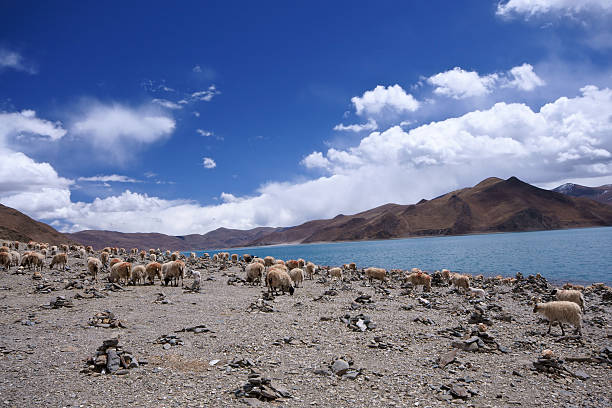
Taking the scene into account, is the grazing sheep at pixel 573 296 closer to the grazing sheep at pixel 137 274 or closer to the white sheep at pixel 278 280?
the white sheep at pixel 278 280

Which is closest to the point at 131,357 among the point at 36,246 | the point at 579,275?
the point at 579,275

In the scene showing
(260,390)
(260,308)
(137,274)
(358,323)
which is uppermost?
(137,274)

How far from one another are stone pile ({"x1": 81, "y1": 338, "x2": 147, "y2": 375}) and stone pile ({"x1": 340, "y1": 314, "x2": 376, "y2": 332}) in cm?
751

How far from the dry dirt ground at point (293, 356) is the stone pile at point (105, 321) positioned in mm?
237

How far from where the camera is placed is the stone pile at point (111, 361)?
315 inches

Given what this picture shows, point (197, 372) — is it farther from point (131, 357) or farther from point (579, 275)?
point (579, 275)

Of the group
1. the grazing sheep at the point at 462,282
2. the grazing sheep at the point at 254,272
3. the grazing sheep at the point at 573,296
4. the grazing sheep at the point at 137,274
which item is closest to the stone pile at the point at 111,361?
the grazing sheep at the point at 137,274

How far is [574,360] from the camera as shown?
10.1m

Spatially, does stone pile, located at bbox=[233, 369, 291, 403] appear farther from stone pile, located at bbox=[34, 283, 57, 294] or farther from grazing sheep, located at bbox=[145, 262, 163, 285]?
grazing sheep, located at bbox=[145, 262, 163, 285]

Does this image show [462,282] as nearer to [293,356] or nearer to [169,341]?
[293,356]

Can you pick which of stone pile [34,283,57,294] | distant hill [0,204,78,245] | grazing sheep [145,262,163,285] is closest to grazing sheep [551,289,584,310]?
grazing sheep [145,262,163,285]

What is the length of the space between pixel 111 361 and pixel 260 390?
399cm

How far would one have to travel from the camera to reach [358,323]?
13.1 meters

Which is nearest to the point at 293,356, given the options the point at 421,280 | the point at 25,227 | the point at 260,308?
the point at 260,308
